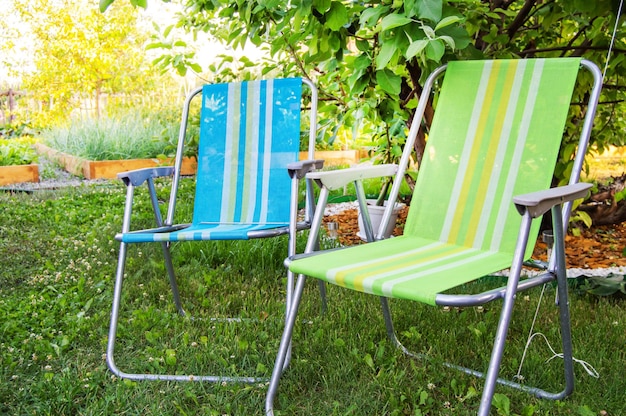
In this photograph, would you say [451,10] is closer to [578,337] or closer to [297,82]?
[297,82]

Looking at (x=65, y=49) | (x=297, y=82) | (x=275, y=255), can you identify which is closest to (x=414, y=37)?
(x=297, y=82)

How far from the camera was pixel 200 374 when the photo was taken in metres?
2.17

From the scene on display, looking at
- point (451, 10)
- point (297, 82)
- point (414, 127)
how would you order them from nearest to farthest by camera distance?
point (451, 10) → point (414, 127) → point (297, 82)

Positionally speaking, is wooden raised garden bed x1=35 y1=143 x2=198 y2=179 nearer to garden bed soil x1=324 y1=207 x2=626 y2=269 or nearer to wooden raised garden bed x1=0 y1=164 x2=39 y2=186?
wooden raised garden bed x1=0 y1=164 x2=39 y2=186

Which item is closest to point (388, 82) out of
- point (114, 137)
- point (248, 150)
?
point (248, 150)

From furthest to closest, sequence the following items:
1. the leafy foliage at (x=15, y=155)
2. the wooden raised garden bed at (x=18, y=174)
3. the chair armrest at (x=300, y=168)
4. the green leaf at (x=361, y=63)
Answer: the leafy foliage at (x=15, y=155)
the wooden raised garden bed at (x=18, y=174)
the green leaf at (x=361, y=63)
the chair armrest at (x=300, y=168)

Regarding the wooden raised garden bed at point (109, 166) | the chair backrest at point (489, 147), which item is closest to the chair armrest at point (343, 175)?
the chair backrest at point (489, 147)

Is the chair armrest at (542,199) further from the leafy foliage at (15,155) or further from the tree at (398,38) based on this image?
the leafy foliage at (15,155)

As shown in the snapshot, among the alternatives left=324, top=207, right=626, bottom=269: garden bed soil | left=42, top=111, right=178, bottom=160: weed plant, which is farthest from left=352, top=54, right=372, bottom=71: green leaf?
left=42, top=111, right=178, bottom=160: weed plant

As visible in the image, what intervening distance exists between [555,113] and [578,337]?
868 mm

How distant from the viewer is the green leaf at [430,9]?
76.0 inches

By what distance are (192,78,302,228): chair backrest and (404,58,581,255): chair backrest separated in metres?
0.66

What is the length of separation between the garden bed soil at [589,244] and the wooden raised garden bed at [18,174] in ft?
12.0

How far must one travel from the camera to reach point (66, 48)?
9.26m
